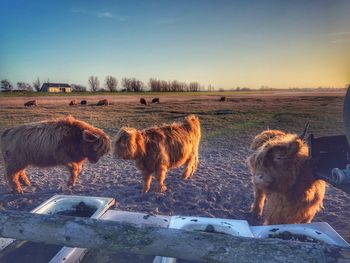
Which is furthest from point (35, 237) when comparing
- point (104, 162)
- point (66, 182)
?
point (104, 162)

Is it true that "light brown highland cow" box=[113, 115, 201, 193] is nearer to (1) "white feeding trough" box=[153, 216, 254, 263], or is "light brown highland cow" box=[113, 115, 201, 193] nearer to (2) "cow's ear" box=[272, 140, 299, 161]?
(1) "white feeding trough" box=[153, 216, 254, 263]

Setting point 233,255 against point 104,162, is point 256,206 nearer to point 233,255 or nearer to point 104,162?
point 233,255

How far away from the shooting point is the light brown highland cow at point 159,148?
219 inches

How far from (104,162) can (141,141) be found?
2966 mm

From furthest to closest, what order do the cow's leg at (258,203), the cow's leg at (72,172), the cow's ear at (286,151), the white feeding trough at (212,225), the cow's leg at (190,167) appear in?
the cow's leg at (190,167), the cow's leg at (72,172), the cow's leg at (258,203), the white feeding trough at (212,225), the cow's ear at (286,151)

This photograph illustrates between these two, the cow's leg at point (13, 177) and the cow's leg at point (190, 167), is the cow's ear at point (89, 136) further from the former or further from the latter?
the cow's leg at point (190, 167)

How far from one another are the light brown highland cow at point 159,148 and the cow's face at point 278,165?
2.79 metres

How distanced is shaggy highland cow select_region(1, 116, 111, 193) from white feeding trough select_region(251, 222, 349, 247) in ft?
13.7

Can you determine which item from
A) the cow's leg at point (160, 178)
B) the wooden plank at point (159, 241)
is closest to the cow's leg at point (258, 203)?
the cow's leg at point (160, 178)

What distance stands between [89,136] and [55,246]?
2892 mm

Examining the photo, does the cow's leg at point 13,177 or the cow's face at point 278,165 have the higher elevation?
the cow's face at point 278,165

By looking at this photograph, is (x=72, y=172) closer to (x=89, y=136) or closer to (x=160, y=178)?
(x=89, y=136)

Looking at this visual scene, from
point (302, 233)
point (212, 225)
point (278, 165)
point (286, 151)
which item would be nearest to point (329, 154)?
point (286, 151)

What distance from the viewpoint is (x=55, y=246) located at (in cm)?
378
